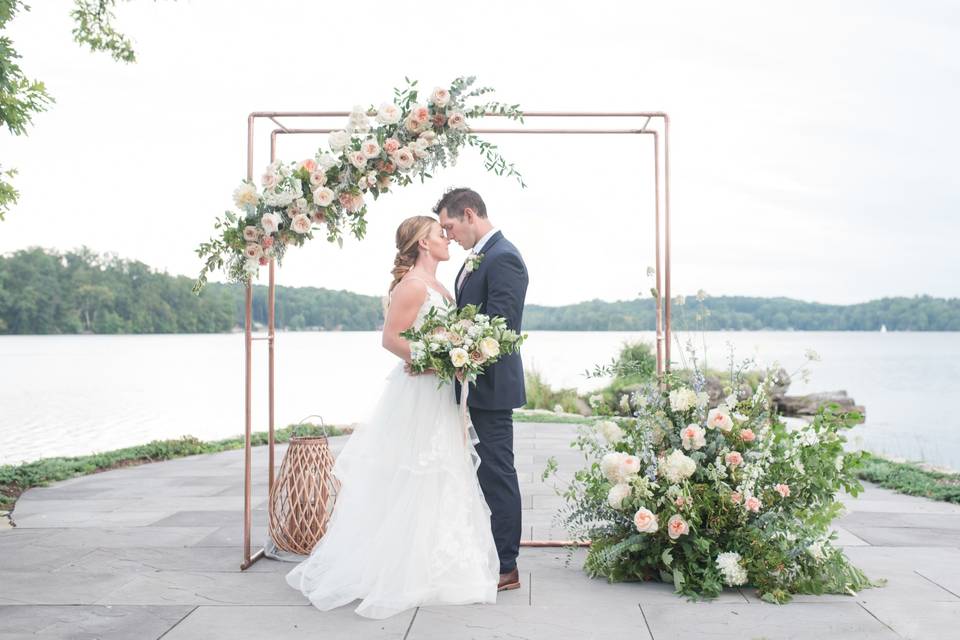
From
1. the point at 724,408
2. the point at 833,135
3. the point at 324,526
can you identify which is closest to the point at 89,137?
the point at 324,526

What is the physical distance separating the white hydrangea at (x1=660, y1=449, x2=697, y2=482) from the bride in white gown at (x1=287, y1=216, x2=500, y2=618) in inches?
36.5

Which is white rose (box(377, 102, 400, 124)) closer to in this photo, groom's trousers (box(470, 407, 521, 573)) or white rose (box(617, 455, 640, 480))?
groom's trousers (box(470, 407, 521, 573))

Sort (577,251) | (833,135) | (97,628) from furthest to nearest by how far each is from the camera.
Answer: (833,135) → (577,251) → (97,628)

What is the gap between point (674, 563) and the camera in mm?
4242

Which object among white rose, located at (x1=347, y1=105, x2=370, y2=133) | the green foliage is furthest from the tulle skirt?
the green foliage

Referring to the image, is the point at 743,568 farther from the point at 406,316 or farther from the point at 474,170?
the point at 474,170

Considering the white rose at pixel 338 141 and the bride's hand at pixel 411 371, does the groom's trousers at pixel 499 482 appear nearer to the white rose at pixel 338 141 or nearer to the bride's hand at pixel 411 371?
the bride's hand at pixel 411 371

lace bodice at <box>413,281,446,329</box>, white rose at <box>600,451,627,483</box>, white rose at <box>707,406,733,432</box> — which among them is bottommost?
white rose at <box>600,451,627,483</box>

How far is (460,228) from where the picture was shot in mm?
4281

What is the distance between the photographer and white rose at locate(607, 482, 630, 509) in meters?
4.23

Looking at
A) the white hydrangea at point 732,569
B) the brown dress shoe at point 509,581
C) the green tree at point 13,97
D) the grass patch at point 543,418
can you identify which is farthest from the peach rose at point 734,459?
the grass patch at point 543,418

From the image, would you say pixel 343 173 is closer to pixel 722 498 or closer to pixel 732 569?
pixel 722 498

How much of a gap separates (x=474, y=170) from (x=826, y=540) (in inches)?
102

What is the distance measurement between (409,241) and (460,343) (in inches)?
26.8
